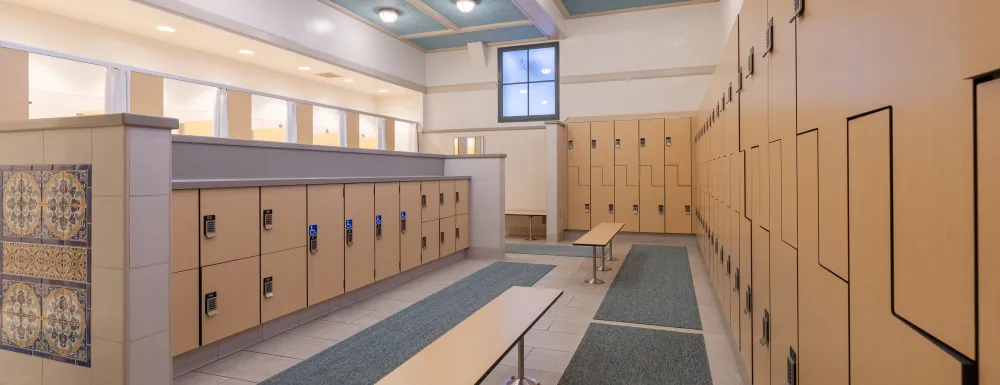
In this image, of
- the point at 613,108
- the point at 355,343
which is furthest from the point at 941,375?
the point at 613,108

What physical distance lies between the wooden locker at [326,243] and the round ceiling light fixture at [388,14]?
492 centimetres

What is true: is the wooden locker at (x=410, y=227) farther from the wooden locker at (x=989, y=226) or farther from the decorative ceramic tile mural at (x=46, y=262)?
the wooden locker at (x=989, y=226)

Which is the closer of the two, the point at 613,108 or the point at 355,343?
the point at 355,343

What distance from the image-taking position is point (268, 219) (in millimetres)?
3273

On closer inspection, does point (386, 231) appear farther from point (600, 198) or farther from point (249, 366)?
point (600, 198)

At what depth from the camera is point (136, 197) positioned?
202 cm

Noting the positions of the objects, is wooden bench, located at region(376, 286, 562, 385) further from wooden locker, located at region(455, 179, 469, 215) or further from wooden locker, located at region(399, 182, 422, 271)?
wooden locker, located at region(455, 179, 469, 215)

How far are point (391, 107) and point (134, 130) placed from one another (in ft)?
31.2

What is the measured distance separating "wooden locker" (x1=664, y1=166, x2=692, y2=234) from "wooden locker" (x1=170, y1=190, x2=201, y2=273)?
6.92 metres

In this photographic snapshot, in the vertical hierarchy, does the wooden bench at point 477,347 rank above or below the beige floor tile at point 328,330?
above

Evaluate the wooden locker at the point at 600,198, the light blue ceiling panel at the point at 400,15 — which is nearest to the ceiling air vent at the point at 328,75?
the light blue ceiling panel at the point at 400,15

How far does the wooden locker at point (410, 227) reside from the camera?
4859mm

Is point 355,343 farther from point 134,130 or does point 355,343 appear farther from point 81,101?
point 81,101

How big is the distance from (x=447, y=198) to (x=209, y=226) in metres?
3.15
